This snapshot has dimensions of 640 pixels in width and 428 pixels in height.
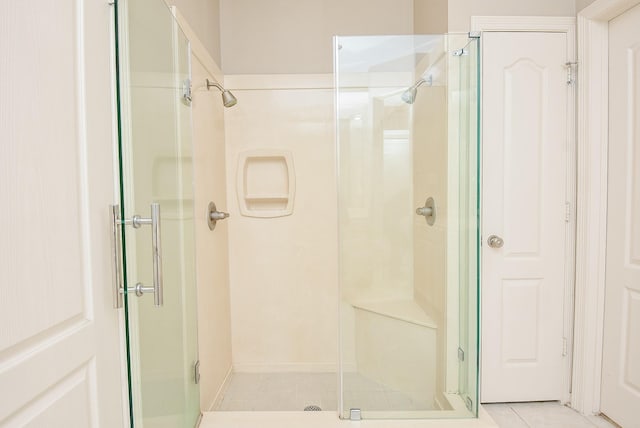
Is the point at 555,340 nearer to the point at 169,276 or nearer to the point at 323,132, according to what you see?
the point at 323,132

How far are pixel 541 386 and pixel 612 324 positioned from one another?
53cm

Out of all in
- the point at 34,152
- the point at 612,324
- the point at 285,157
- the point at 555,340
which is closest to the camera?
the point at 34,152

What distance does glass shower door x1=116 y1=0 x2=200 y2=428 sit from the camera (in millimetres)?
1042

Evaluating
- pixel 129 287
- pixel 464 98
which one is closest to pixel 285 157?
pixel 464 98

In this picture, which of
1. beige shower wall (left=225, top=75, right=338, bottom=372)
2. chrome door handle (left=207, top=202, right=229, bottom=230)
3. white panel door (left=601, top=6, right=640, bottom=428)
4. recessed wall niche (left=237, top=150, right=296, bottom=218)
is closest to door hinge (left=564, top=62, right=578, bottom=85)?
white panel door (left=601, top=6, right=640, bottom=428)

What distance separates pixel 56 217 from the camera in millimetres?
823

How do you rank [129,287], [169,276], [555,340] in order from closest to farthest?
[129,287], [169,276], [555,340]

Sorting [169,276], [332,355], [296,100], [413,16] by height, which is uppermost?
[413,16]

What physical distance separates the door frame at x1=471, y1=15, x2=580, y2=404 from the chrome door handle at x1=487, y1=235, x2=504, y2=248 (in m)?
0.38

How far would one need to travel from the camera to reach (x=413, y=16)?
9.55 feet

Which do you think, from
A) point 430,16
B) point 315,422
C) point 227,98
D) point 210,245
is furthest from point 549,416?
point 227,98

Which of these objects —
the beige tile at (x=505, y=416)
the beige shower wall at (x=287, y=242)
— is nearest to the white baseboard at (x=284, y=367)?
the beige shower wall at (x=287, y=242)

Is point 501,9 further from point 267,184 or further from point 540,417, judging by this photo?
point 540,417

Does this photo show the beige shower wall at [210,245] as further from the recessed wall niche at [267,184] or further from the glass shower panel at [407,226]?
the glass shower panel at [407,226]
